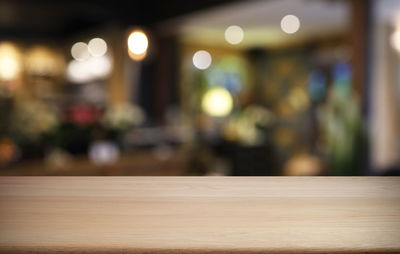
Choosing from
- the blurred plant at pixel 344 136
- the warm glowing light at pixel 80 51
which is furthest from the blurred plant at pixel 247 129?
the warm glowing light at pixel 80 51

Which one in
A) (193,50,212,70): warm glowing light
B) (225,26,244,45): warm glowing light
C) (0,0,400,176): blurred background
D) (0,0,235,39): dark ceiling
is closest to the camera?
(0,0,400,176): blurred background

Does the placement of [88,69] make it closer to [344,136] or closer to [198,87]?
[198,87]

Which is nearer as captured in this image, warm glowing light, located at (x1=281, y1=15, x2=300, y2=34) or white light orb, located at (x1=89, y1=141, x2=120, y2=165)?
white light orb, located at (x1=89, y1=141, x2=120, y2=165)

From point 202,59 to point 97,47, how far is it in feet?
7.96

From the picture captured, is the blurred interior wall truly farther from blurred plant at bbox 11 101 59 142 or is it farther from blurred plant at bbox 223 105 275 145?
blurred plant at bbox 11 101 59 142

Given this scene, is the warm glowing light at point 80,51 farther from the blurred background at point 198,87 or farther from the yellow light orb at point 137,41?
the yellow light orb at point 137,41

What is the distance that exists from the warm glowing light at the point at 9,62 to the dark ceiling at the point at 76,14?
0.24 m

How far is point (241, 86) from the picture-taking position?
40.4ft

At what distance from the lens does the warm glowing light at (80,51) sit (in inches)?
421

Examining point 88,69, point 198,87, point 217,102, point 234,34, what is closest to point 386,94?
point 234,34

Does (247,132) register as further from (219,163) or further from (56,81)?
(56,81)

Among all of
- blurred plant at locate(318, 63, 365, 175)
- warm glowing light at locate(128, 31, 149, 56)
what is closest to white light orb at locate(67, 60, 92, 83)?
warm glowing light at locate(128, 31, 149, 56)

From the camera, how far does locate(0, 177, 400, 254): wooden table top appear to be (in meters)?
0.48

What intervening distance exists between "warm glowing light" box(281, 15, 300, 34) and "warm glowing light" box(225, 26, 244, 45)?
89 cm
